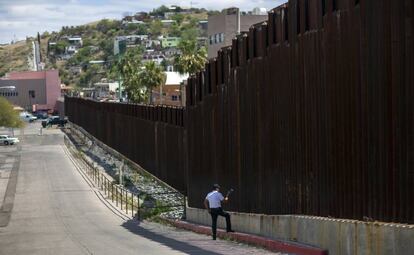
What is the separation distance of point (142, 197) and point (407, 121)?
28.6m

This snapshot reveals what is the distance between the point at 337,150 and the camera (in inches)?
554

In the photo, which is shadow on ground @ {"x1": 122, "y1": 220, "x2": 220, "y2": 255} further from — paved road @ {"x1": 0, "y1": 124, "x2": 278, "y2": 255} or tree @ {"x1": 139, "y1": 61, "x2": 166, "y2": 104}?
tree @ {"x1": 139, "y1": 61, "x2": 166, "y2": 104}

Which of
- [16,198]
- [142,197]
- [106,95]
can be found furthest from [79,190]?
[106,95]

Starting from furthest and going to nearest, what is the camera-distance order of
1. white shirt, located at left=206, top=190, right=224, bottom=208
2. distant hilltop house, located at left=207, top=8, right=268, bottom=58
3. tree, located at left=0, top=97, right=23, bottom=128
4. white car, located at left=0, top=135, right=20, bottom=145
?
tree, located at left=0, top=97, right=23, bottom=128, white car, located at left=0, top=135, right=20, bottom=145, distant hilltop house, located at left=207, top=8, right=268, bottom=58, white shirt, located at left=206, top=190, right=224, bottom=208

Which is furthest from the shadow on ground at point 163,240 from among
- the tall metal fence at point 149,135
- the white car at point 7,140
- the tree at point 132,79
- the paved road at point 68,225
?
the white car at point 7,140

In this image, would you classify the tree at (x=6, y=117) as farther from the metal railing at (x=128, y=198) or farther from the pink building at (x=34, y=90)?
the pink building at (x=34, y=90)

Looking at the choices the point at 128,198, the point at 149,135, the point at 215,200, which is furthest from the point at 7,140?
the point at 215,200

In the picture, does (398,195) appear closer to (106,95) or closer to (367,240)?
(367,240)

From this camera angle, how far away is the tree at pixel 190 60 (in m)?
72.9

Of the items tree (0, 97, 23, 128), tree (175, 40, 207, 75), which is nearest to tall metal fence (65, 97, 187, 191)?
tree (175, 40, 207, 75)

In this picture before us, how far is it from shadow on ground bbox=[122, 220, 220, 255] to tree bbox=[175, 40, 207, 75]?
43.0 m

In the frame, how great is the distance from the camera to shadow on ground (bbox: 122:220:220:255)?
17014 mm

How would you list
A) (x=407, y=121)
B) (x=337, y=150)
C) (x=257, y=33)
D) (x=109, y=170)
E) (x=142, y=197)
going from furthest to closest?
(x=109, y=170) → (x=142, y=197) → (x=257, y=33) → (x=337, y=150) → (x=407, y=121)

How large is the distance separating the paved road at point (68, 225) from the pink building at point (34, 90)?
108088 mm
